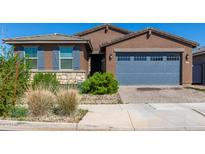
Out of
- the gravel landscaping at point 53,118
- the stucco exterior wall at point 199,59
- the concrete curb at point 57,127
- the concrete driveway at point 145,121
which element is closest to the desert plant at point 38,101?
the gravel landscaping at point 53,118

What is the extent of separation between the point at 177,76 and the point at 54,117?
15.8 metres

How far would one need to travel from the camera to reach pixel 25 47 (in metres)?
19.8

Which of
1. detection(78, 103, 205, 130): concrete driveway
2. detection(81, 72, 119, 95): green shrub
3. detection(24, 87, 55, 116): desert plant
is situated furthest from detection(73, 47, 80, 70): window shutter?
detection(24, 87, 55, 116): desert plant

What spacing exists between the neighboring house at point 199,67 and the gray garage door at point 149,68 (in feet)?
18.1

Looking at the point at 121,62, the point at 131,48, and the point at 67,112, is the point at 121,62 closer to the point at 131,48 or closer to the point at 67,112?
the point at 131,48

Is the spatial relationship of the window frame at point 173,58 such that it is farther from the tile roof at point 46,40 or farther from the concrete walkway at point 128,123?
the concrete walkway at point 128,123

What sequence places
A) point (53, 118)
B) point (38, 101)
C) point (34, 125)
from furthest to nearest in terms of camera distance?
point (38, 101)
point (53, 118)
point (34, 125)

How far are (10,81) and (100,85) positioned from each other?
309 inches

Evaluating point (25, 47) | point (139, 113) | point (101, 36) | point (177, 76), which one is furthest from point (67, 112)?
point (101, 36)

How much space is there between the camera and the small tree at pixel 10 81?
859cm

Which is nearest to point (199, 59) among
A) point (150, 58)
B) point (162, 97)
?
point (150, 58)

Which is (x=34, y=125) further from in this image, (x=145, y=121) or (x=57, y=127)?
(x=145, y=121)

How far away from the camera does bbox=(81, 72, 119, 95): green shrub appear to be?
15.7 meters

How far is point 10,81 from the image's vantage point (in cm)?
878
